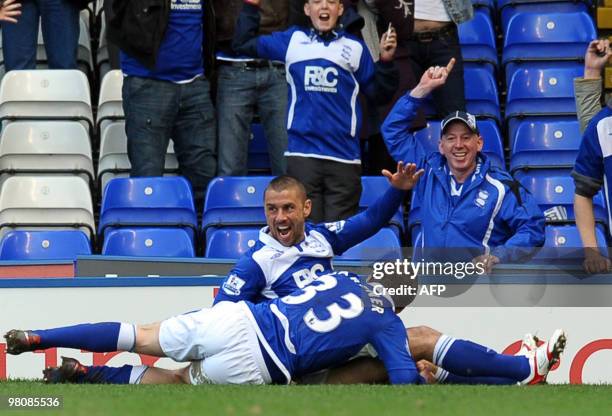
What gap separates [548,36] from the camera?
12.6m

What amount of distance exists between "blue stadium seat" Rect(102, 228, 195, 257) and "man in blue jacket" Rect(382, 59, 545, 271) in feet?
6.11

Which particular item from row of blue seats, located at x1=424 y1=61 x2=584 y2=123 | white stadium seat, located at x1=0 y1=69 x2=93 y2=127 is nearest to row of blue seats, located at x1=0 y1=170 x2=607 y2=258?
white stadium seat, located at x1=0 y1=69 x2=93 y2=127

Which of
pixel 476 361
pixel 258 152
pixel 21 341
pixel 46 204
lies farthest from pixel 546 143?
pixel 21 341

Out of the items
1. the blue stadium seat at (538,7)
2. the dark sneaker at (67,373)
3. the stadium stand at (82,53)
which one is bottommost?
the dark sneaker at (67,373)

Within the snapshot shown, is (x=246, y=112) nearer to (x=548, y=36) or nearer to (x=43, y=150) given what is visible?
(x=43, y=150)

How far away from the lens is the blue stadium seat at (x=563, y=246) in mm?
9391

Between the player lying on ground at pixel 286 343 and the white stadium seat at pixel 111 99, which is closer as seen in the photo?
the player lying on ground at pixel 286 343

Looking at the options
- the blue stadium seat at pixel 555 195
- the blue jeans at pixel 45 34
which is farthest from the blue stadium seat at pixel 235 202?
the blue stadium seat at pixel 555 195

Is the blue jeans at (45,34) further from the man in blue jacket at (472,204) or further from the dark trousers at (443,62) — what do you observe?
the man in blue jacket at (472,204)

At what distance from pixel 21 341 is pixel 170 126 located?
3580 millimetres

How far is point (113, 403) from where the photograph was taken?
271 inches

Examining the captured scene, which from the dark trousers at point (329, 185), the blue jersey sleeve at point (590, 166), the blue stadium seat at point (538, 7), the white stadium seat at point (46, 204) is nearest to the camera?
the blue jersey sleeve at point (590, 166)

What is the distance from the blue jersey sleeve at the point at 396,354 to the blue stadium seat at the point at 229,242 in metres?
2.61

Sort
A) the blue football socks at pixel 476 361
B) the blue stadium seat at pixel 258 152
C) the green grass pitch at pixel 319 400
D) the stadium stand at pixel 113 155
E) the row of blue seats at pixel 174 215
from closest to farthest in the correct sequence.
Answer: the green grass pitch at pixel 319 400
the blue football socks at pixel 476 361
the row of blue seats at pixel 174 215
the stadium stand at pixel 113 155
the blue stadium seat at pixel 258 152
